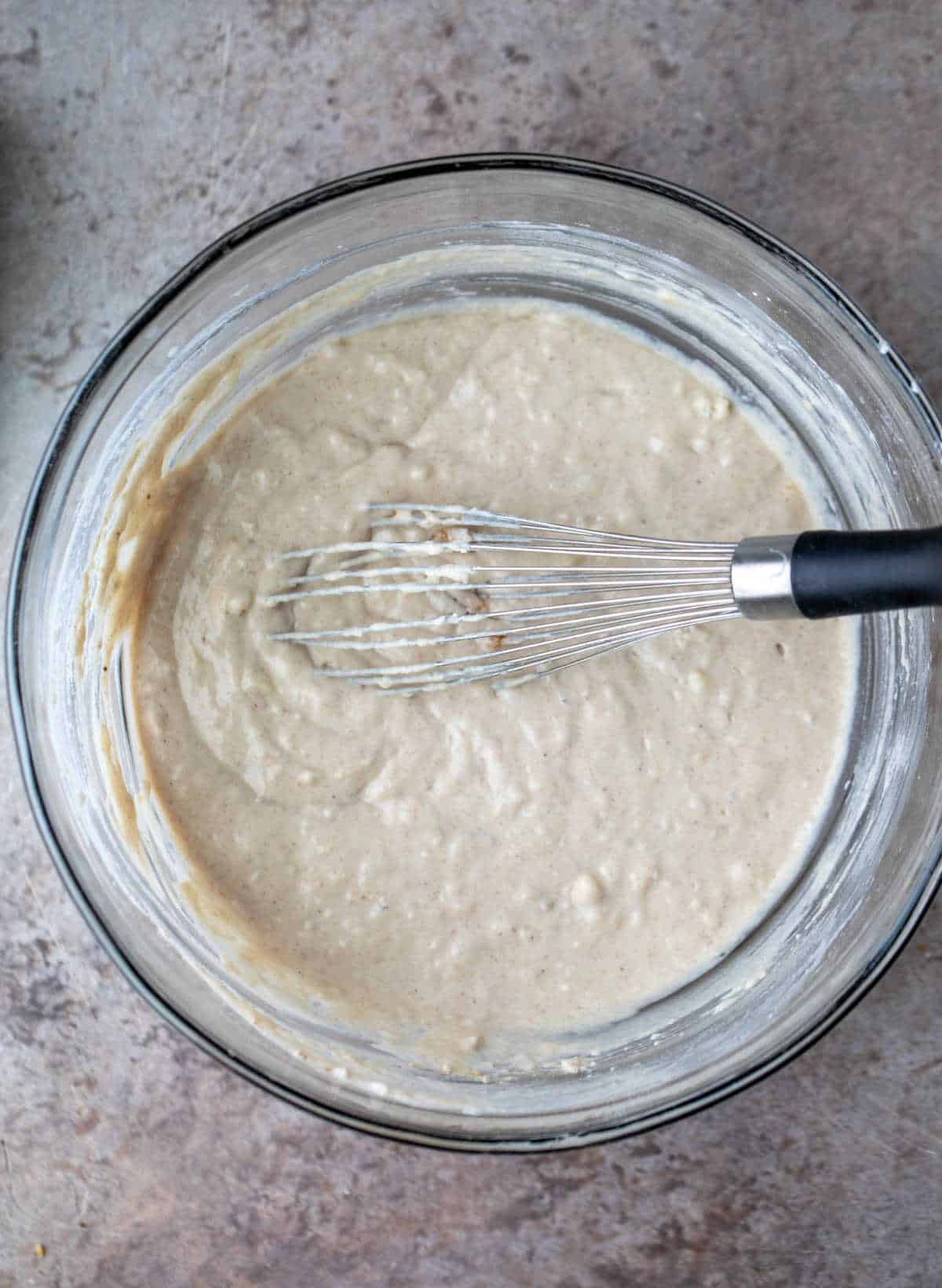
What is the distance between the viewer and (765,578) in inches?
48.7

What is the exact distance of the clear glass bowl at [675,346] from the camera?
4.73 ft

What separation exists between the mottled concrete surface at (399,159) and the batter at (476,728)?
231mm

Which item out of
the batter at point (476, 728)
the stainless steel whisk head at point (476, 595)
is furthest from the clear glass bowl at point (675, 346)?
the stainless steel whisk head at point (476, 595)

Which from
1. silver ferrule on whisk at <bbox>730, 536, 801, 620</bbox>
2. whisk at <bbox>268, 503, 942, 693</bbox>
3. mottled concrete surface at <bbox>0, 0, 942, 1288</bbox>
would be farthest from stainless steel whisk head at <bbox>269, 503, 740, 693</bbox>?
mottled concrete surface at <bbox>0, 0, 942, 1288</bbox>

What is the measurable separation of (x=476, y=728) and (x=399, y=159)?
2.74ft

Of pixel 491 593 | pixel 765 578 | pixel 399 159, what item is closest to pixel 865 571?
pixel 765 578

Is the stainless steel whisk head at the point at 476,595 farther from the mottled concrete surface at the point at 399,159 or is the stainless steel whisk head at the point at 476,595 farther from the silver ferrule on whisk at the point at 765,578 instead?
the mottled concrete surface at the point at 399,159

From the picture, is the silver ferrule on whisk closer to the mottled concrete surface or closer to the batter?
the batter

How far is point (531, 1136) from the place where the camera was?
1.45 metres

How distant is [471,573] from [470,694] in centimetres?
17

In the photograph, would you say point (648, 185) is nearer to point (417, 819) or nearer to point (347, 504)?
point (347, 504)

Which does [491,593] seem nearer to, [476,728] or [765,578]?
[476,728]

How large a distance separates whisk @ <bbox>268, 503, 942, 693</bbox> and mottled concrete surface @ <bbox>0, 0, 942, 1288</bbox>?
495 mm

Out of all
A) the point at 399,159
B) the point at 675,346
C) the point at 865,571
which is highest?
the point at 399,159
